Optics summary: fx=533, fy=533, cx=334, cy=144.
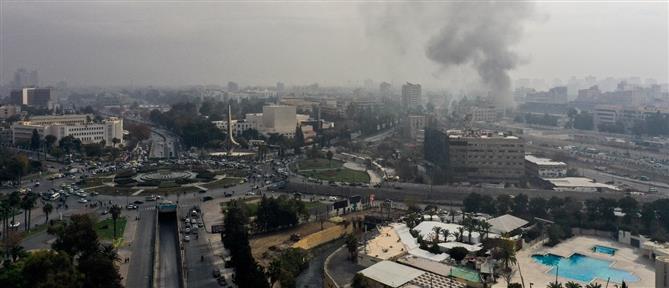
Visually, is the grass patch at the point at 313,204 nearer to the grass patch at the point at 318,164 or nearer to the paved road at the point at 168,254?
the paved road at the point at 168,254

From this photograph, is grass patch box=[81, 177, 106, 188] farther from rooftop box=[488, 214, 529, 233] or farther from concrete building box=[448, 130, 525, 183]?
rooftop box=[488, 214, 529, 233]

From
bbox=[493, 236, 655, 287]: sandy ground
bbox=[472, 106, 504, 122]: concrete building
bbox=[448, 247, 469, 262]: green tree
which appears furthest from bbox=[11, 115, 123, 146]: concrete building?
bbox=[472, 106, 504, 122]: concrete building

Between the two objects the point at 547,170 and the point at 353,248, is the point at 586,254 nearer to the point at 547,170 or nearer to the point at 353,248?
the point at 353,248

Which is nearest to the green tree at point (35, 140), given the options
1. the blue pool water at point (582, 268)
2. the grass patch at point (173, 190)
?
the grass patch at point (173, 190)

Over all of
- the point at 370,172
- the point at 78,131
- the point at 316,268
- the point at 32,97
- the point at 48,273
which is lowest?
the point at 316,268

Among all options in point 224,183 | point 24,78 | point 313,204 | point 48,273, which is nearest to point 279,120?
point 224,183

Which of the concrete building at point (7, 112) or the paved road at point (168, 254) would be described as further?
the concrete building at point (7, 112)
